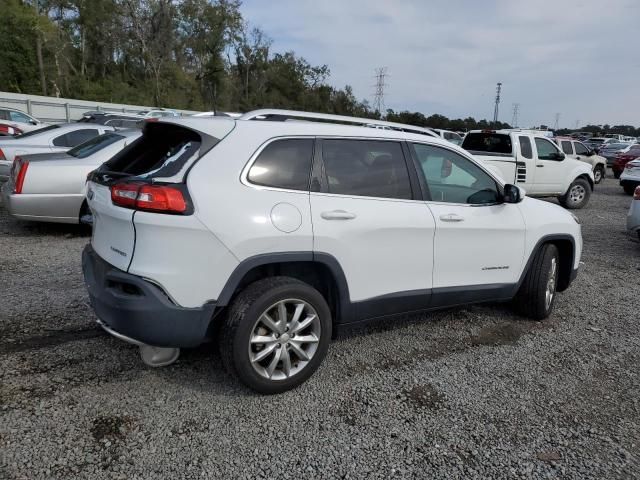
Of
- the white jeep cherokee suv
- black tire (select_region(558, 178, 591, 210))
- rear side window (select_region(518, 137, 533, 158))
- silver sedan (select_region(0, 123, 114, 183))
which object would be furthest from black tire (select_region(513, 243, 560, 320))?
black tire (select_region(558, 178, 591, 210))

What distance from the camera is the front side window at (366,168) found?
3371 millimetres

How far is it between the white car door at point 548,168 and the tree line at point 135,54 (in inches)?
1495

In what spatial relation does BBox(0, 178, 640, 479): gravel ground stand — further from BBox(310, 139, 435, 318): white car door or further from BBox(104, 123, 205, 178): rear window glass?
BBox(104, 123, 205, 178): rear window glass

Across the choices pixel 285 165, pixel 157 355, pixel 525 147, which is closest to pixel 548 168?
pixel 525 147

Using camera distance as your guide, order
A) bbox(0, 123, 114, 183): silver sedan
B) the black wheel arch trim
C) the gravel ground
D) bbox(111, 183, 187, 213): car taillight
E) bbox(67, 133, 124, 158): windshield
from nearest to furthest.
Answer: the gravel ground < bbox(111, 183, 187, 213): car taillight < the black wheel arch trim < bbox(67, 133, 124, 158): windshield < bbox(0, 123, 114, 183): silver sedan

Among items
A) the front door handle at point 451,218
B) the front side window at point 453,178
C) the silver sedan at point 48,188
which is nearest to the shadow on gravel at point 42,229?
the silver sedan at point 48,188

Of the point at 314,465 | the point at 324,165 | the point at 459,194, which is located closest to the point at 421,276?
the point at 459,194

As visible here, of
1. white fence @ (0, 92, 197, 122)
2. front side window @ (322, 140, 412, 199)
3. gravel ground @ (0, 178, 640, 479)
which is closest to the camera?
gravel ground @ (0, 178, 640, 479)

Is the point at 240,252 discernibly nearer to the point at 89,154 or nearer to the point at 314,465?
the point at 314,465

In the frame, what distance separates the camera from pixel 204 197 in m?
2.80

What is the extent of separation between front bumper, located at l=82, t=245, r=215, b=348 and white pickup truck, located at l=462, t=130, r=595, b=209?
9.74 meters

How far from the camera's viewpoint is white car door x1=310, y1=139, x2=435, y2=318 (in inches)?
127

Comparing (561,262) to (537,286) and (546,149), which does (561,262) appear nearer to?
(537,286)

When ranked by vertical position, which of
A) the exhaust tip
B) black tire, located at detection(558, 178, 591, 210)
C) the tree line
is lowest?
the exhaust tip
